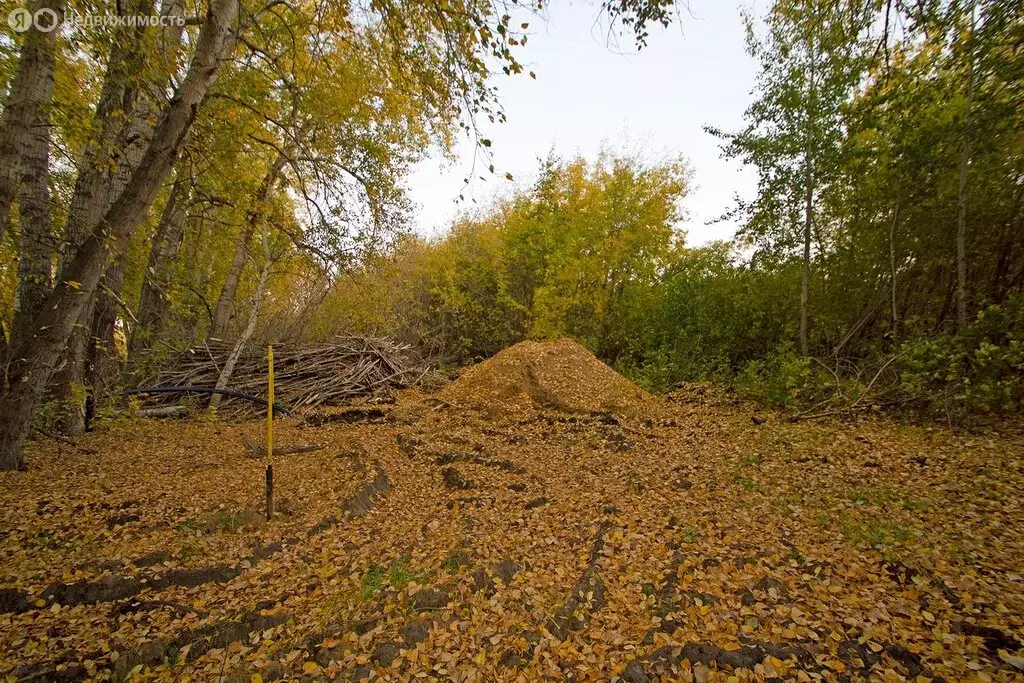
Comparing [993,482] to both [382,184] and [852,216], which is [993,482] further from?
[382,184]

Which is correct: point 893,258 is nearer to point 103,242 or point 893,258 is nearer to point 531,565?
point 531,565

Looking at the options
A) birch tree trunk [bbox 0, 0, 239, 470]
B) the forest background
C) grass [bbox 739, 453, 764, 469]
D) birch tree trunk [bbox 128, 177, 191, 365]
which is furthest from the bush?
birch tree trunk [bbox 128, 177, 191, 365]

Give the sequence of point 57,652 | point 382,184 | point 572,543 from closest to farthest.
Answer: point 57,652
point 572,543
point 382,184

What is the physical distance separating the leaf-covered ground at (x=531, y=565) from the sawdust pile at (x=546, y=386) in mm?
2252

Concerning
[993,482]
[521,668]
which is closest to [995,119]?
[993,482]

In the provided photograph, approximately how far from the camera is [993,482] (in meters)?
3.91

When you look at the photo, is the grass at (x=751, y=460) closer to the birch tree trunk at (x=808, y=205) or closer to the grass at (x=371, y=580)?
the grass at (x=371, y=580)

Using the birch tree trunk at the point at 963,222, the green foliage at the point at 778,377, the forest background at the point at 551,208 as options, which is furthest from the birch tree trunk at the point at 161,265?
the birch tree trunk at the point at 963,222

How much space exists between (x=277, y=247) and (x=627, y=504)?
22.4 ft

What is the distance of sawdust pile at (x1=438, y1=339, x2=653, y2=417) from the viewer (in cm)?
799

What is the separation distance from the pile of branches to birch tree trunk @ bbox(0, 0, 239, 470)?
14.8 feet

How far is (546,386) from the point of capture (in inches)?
325

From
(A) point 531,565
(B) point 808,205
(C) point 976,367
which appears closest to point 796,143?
(B) point 808,205

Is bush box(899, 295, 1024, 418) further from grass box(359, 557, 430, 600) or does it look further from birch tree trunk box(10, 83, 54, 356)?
birch tree trunk box(10, 83, 54, 356)
